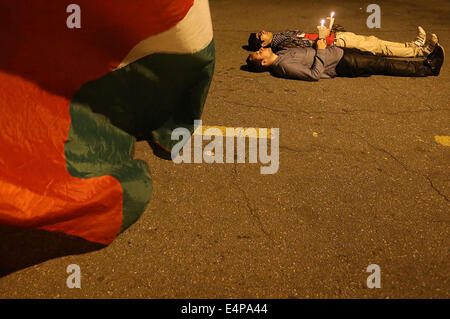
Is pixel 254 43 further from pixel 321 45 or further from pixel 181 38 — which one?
pixel 181 38

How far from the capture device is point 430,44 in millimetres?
3752

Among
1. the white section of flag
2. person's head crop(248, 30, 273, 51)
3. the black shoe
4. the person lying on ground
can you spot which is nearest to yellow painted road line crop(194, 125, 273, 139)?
the white section of flag

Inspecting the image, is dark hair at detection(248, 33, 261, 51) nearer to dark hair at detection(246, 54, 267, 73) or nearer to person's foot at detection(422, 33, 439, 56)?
dark hair at detection(246, 54, 267, 73)

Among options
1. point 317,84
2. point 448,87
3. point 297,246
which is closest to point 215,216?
point 297,246

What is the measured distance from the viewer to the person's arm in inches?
133

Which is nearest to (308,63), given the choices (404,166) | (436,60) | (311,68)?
(311,68)

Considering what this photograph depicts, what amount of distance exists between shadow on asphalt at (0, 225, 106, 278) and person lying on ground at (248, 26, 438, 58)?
3.05 meters

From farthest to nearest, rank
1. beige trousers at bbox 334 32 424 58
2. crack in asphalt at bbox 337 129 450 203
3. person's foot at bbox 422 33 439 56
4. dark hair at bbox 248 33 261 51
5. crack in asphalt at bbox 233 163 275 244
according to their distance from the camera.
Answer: dark hair at bbox 248 33 261 51, beige trousers at bbox 334 32 424 58, person's foot at bbox 422 33 439 56, crack in asphalt at bbox 337 129 450 203, crack in asphalt at bbox 233 163 275 244

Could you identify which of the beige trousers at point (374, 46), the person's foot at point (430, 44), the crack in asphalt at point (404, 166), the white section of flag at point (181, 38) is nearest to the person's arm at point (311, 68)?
the beige trousers at point (374, 46)

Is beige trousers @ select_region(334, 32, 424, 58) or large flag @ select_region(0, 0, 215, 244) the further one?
beige trousers @ select_region(334, 32, 424, 58)

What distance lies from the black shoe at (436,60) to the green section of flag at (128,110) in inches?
113

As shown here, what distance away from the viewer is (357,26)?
5.20 meters

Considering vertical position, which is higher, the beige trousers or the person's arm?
the beige trousers

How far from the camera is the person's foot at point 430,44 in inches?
143
